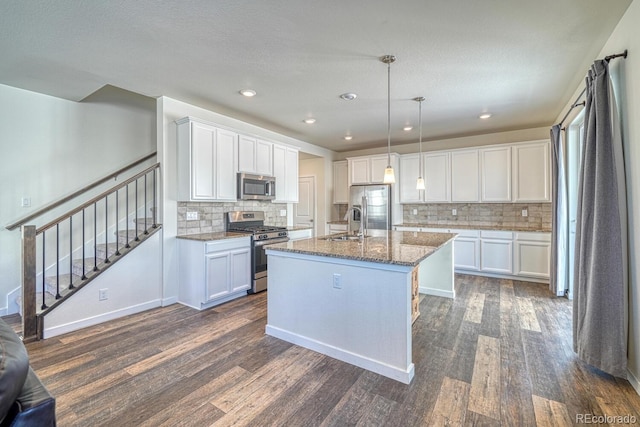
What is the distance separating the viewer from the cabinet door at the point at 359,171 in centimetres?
617

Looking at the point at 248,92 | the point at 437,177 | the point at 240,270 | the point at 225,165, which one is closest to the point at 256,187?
the point at 225,165

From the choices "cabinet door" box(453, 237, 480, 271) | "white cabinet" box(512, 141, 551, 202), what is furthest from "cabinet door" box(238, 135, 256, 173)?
"white cabinet" box(512, 141, 551, 202)

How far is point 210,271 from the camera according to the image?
3551 millimetres

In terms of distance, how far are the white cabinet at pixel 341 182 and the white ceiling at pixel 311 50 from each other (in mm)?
2775

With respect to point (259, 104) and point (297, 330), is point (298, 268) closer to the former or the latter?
point (297, 330)

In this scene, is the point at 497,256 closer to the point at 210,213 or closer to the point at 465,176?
the point at 465,176

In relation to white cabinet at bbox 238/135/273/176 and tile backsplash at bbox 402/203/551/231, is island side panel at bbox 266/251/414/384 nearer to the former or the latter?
white cabinet at bbox 238/135/273/176

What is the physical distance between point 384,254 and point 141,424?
1.86 m

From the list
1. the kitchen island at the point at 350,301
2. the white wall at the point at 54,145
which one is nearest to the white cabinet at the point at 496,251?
the kitchen island at the point at 350,301

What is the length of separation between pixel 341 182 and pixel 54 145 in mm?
4946

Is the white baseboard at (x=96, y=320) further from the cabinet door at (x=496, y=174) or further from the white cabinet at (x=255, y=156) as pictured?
the cabinet door at (x=496, y=174)

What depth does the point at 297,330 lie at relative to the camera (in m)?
2.68

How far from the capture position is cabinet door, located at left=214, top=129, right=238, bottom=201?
395 cm

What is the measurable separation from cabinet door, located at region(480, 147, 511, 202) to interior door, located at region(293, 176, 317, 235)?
3461 mm
